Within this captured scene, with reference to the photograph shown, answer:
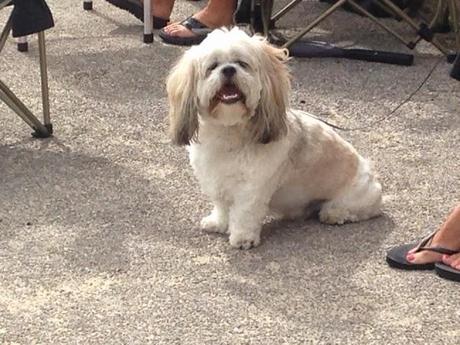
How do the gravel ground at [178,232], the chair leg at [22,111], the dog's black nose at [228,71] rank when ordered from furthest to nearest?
the chair leg at [22,111], the dog's black nose at [228,71], the gravel ground at [178,232]

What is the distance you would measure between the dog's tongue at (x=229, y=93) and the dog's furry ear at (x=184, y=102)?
0.10 m

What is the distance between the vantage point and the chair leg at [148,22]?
18.9ft

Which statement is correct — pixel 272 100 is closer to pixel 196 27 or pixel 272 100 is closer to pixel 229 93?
pixel 229 93

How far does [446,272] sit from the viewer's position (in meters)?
3.19

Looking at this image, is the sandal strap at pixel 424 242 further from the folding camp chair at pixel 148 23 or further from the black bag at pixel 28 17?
the folding camp chair at pixel 148 23

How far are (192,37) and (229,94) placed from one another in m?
2.73

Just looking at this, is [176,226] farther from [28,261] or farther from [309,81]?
[309,81]

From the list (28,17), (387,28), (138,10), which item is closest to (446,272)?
(28,17)

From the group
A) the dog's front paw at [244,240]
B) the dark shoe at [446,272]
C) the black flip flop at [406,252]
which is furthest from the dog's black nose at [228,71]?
the dark shoe at [446,272]

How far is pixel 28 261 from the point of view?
3.29 metres

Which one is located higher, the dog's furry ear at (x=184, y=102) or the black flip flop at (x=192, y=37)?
the dog's furry ear at (x=184, y=102)

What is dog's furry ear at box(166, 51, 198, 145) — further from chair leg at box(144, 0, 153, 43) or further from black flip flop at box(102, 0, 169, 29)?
black flip flop at box(102, 0, 169, 29)

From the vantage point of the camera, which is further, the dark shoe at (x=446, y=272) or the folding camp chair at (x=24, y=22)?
the folding camp chair at (x=24, y=22)

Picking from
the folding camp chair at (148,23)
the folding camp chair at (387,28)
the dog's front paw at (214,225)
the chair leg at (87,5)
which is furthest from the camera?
the chair leg at (87,5)
